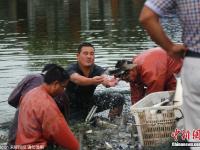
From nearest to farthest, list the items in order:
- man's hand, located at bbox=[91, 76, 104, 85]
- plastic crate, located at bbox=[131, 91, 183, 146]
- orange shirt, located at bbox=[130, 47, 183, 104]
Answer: plastic crate, located at bbox=[131, 91, 183, 146] → orange shirt, located at bbox=[130, 47, 183, 104] → man's hand, located at bbox=[91, 76, 104, 85]

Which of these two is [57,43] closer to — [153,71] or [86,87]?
[86,87]

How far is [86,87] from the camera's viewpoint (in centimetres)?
843

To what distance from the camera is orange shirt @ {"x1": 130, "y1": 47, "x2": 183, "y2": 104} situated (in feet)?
23.9

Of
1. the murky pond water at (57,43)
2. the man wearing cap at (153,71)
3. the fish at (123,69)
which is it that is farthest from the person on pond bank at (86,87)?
the murky pond water at (57,43)

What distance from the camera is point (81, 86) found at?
8344 mm

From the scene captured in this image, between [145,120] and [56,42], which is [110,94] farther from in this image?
[56,42]

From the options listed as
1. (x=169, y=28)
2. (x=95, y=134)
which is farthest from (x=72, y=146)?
(x=169, y=28)

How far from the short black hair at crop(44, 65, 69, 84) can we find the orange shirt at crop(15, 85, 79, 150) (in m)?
0.13

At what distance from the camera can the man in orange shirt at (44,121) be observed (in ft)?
Answer: 18.4

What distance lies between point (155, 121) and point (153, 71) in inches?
44.5

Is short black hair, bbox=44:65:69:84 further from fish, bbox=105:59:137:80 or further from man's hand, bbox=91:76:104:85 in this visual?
man's hand, bbox=91:76:104:85

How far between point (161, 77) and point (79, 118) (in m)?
1.96

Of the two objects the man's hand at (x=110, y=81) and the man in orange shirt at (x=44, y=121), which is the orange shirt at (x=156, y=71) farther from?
the man in orange shirt at (x=44, y=121)

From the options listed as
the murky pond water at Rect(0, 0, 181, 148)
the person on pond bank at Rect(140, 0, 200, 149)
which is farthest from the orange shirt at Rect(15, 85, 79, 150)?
the murky pond water at Rect(0, 0, 181, 148)
